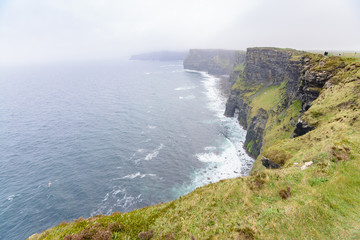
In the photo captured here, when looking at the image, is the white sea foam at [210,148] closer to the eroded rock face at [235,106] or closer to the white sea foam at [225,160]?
the white sea foam at [225,160]

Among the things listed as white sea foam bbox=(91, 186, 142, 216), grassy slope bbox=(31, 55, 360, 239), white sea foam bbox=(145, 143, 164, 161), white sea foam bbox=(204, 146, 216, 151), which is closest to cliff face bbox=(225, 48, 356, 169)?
grassy slope bbox=(31, 55, 360, 239)

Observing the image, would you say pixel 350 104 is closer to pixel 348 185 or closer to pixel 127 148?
pixel 348 185

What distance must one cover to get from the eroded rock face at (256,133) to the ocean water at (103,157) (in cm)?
345

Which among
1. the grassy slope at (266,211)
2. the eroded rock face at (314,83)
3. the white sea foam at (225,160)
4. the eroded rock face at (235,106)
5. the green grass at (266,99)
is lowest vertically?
the white sea foam at (225,160)

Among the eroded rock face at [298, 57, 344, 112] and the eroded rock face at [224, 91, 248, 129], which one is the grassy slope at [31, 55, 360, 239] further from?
the eroded rock face at [224, 91, 248, 129]

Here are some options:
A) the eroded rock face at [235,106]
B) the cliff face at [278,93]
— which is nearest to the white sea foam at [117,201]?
the cliff face at [278,93]

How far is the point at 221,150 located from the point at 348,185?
54069 millimetres

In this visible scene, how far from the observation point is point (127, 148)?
69688 millimetres

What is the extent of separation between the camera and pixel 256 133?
69.3 meters

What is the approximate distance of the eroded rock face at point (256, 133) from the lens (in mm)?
66544

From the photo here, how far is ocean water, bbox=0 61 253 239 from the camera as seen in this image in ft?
154

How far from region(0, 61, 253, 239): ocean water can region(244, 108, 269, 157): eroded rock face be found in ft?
11.3

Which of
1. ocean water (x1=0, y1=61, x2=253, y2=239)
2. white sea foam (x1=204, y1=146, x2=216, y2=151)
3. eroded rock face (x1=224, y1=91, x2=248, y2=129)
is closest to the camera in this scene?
ocean water (x1=0, y1=61, x2=253, y2=239)

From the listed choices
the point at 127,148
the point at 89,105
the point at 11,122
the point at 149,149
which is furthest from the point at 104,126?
the point at 11,122
